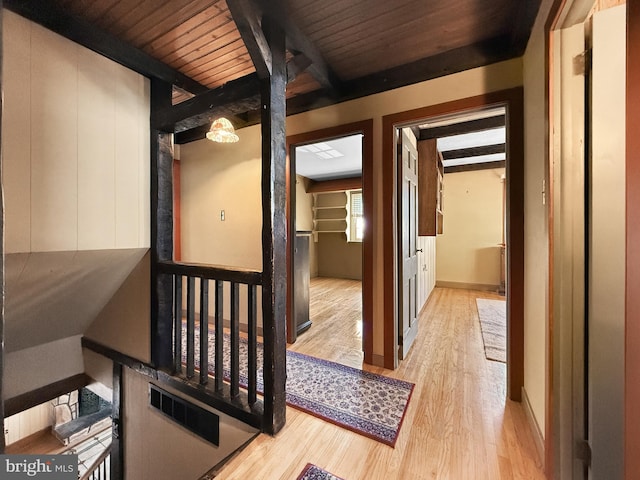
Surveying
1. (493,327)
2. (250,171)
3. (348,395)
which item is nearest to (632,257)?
(348,395)

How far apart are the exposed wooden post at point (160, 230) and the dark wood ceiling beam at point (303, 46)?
1117 mm

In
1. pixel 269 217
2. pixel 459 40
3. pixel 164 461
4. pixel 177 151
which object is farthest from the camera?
pixel 177 151

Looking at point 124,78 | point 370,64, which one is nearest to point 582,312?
point 370,64

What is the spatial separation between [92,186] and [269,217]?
1.32 m

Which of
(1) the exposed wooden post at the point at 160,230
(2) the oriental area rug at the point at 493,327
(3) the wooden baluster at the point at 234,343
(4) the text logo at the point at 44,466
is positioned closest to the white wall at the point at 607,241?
(2) the oriental area rug at the point at 493,327

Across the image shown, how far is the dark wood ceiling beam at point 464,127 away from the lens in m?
2.85

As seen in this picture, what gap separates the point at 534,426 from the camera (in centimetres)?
132

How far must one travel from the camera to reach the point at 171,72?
2.04m

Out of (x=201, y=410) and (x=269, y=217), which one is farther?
(x=201, y=410)

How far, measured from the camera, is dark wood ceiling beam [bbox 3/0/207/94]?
144 cm

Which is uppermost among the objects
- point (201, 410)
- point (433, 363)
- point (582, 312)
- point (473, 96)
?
point (473, 96)

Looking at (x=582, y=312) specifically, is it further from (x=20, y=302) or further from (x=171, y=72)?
(x=20, y=302)

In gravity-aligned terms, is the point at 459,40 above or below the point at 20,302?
above

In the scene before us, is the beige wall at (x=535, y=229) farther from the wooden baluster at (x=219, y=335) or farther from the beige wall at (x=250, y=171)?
the wooden baluster at (x=219, y=335)
